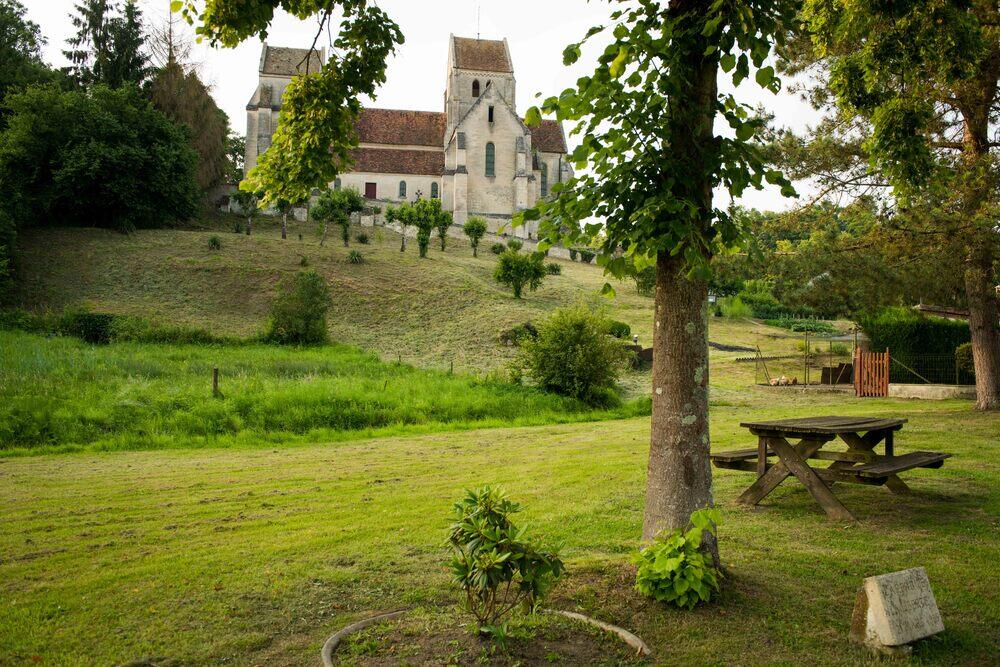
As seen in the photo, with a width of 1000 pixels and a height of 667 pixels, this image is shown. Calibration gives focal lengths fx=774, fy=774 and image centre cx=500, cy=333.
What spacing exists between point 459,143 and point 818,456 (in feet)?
207

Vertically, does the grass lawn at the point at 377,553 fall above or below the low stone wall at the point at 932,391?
above

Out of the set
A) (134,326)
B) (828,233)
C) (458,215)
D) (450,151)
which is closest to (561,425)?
(828,233)

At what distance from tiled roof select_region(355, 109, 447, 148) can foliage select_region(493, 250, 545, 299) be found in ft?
121

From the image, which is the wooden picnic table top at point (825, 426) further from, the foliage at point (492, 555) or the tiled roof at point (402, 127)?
the tiled roof at point (402, 127)

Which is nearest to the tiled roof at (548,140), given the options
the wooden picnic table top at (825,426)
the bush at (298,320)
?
the bush at (298,320)

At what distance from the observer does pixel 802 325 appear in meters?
48.1

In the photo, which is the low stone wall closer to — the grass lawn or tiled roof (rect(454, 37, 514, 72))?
the grass lawn

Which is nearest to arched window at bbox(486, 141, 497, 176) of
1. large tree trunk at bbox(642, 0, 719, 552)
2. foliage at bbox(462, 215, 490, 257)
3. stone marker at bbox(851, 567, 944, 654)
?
foliage at bbox(462, 215, 490, 257)

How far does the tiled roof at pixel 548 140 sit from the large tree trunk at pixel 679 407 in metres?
70.8

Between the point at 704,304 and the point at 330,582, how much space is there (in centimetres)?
320

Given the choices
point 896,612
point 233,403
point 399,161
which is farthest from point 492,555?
point 399,161

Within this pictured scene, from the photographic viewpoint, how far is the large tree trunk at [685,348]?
4906 millimetres

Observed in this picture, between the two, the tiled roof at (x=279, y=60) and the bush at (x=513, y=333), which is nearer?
the bush at (x=513, y=333)

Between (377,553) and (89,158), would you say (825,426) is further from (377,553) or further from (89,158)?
(89,158)
